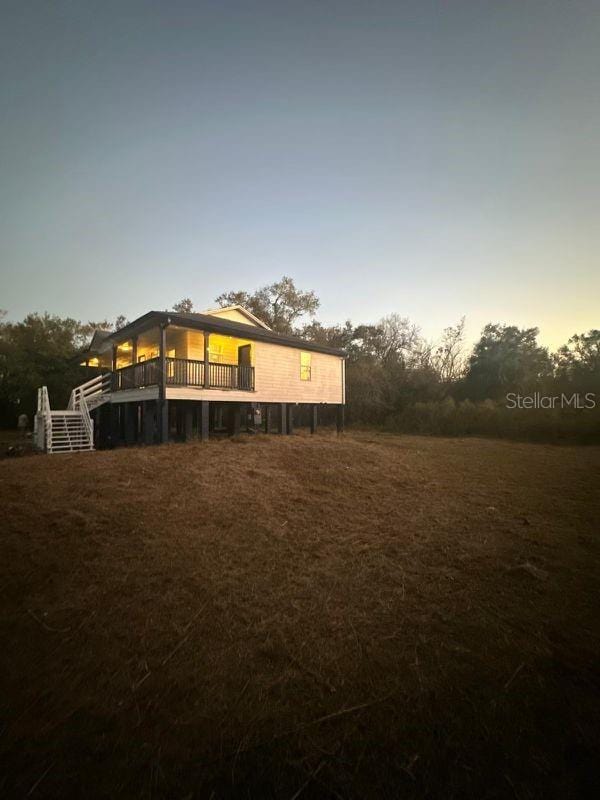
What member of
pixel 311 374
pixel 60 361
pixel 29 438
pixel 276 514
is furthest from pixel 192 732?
pixel 60 361

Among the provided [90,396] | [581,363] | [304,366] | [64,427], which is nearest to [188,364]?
[64,427]

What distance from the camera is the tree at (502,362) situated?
2839cm

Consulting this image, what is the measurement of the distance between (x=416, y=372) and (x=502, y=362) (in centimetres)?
715

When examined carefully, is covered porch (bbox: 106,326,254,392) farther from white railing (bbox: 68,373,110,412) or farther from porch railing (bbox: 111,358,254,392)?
white railing (bbox: 68,373,110,412)

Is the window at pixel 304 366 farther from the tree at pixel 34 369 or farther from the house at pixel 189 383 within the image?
the tree at pixel 34 369

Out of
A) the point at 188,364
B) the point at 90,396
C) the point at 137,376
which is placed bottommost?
the point at 90,396

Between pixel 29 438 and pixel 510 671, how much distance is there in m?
23.7

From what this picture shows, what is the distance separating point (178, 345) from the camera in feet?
56.4

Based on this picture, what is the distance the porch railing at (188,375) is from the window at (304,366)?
11.7ft

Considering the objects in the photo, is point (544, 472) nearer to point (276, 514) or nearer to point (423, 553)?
point (423, 553)

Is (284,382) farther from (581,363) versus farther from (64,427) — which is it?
(581,363)

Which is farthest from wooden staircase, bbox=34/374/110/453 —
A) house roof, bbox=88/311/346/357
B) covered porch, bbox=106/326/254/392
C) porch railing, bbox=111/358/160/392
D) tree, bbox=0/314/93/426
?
tree, bbox=0/314/93/426

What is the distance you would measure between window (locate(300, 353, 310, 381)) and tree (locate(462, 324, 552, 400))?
18.8 meters

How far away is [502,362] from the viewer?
95.7ft
